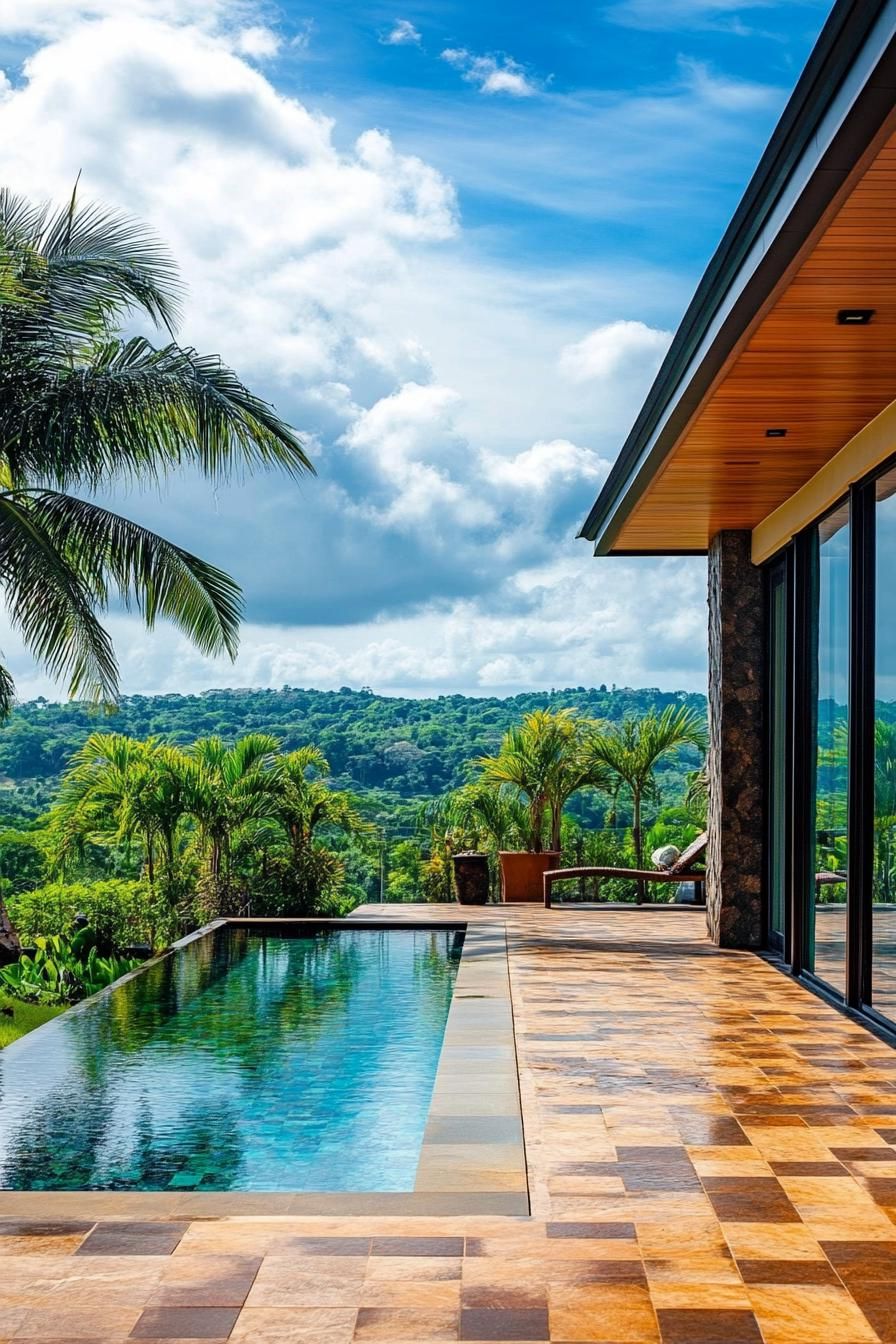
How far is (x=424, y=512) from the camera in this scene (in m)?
28.6

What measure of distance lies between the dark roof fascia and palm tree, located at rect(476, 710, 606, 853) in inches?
347

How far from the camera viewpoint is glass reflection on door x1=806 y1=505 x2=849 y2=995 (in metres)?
7.59

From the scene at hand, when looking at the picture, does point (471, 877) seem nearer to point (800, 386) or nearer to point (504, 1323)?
point (800, 386)

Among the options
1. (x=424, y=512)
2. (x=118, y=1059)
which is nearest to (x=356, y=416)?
(x=424, y=512)

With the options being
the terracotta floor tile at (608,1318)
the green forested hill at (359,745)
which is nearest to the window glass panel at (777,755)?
the green forested hill at (359,745)

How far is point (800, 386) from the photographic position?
6.04m

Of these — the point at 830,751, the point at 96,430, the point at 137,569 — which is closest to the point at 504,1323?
the point at 830,751

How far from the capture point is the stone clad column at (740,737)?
400 inches

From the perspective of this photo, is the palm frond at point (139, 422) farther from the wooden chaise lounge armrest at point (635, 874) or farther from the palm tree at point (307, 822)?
the wooden chaise lounge armrest at point (635, 874)

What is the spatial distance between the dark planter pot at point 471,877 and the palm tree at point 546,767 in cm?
90

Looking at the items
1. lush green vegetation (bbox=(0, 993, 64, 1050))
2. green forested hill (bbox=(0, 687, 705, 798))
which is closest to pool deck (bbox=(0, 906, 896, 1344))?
lush green vegetation (bbox=(0, 993, 64, 1050))

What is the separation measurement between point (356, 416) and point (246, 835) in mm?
19565

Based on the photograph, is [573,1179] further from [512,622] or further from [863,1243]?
[512,622]

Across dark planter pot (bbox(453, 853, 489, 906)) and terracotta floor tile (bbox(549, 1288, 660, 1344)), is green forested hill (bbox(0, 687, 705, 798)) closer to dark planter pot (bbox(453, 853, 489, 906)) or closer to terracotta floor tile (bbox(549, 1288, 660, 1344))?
dark planter pot (bbox(453, 853, 489, 906))
